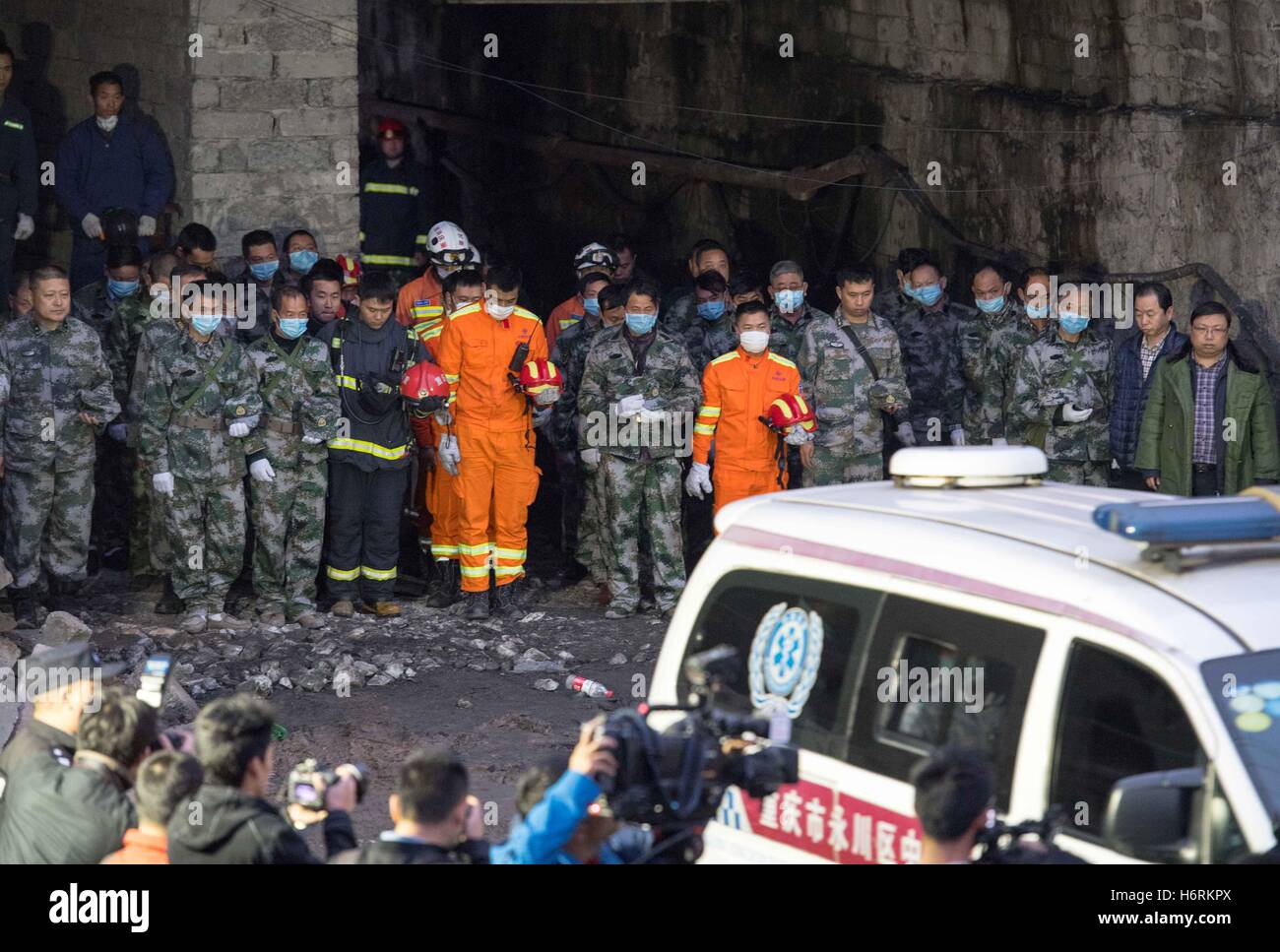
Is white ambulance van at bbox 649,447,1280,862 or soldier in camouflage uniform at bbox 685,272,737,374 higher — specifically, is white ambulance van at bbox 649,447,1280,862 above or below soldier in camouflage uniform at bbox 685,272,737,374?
below

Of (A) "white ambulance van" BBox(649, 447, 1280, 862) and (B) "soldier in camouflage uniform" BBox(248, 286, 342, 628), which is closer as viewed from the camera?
(A) "white ambulance van" BBox(649, 447, 1280, 862)

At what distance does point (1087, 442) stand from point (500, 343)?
3403 mm

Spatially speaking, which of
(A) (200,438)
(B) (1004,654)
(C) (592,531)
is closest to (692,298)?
(C) (592,531)

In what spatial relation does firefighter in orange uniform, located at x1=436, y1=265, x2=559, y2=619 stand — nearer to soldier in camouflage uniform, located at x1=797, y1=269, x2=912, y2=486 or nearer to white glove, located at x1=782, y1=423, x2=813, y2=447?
white glove, located at x1=782, y1=423, x2=813, y2=447

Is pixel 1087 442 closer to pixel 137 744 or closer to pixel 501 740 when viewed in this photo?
pixel 501 740

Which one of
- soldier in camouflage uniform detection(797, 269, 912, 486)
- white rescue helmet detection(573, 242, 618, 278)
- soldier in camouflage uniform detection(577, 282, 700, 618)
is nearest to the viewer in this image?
soldier in camouflage uniform detection(577, 282, 700, 618)

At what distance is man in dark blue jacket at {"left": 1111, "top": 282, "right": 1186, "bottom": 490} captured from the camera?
10.0 metres

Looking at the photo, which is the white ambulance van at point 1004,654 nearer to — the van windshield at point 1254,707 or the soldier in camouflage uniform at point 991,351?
the van windshield at point 1254,707

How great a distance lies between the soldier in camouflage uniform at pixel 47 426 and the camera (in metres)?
9.92

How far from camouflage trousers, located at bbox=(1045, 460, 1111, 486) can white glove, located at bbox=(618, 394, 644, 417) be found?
7.75 feet

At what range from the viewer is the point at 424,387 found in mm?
10180

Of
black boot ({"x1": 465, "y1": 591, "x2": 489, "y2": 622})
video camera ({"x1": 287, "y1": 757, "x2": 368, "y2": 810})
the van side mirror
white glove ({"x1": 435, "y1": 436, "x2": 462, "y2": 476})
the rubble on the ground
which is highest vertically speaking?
white glove ({"x1": 435, "y1": 436, "x2": 462, "y2": 476})

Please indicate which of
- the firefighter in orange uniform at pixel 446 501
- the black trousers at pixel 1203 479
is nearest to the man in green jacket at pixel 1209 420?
the black trousers at pixel 1203 479

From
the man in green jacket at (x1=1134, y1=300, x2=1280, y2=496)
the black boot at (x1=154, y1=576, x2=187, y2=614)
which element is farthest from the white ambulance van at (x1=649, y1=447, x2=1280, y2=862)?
the black boot at (x1=154, y1=576, x2=187, y2=614)
